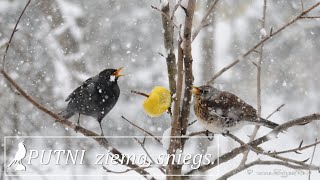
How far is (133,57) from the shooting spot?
262 inches

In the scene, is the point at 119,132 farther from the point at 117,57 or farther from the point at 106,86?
the point at 106,86

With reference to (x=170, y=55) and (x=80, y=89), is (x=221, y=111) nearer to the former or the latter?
(x=170, y=55)

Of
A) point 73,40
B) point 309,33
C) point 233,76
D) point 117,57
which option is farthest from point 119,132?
point 309,33

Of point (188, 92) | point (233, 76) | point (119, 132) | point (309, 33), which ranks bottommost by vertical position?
point (188, 92)

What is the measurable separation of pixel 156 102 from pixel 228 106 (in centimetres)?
67

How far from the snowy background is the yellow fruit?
9.40 feet

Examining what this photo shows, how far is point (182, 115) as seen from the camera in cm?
116

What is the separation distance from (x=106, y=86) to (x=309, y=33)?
20.7 feet

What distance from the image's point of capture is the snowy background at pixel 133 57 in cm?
520

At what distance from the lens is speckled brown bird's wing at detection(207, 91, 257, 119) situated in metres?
1.58

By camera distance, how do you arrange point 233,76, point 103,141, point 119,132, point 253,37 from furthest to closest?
point 233,76, point 253,37, point 119,132, point 103,141

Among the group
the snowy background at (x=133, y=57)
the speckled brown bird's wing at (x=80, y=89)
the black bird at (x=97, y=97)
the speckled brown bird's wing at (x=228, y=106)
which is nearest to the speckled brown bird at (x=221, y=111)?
the speckled brown bird's wing at (x=228, y=106)

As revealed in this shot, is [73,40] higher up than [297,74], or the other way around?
[297,74]

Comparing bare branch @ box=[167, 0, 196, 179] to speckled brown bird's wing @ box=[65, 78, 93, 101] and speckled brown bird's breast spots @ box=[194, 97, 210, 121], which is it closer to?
speckled brown bird's breast spots @ box=[194, 97, 210, 121]
